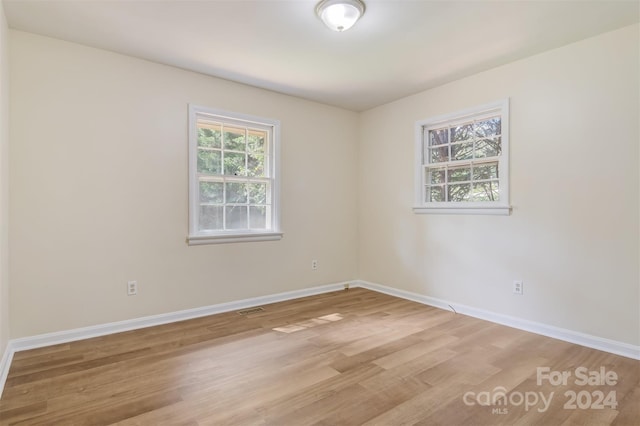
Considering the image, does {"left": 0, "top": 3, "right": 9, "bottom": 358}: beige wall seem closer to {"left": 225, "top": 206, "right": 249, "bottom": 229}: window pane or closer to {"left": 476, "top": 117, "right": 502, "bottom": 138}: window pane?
{"left": 225, "top": 206, "right": 249, "bottom": 229}: window pane

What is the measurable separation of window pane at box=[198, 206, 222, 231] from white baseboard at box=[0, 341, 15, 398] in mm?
1756

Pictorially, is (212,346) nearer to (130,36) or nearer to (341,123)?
(130,36)

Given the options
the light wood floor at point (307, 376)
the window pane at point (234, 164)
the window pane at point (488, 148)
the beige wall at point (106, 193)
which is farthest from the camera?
the window pane at point (234, 164)

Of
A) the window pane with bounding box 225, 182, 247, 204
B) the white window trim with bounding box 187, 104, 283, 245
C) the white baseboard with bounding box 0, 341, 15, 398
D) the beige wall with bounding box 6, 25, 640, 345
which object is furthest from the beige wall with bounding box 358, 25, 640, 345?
the white baseboard with bounding box 0, 341, 15, 398

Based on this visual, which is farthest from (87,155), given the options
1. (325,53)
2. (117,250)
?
(325,53)

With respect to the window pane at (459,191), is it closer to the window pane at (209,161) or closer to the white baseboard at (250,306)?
the white baseboard at (250,306)

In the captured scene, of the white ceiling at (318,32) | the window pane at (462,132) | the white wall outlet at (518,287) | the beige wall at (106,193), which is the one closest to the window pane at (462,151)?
the window pane at (462,132)

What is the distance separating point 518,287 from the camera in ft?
10.7

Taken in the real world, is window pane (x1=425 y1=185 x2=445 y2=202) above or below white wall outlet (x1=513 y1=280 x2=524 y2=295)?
above

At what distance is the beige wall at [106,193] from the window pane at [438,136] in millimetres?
1930

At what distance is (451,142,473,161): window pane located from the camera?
3.72m

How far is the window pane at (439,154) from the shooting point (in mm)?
3965

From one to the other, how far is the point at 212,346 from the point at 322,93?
3091 millimetres

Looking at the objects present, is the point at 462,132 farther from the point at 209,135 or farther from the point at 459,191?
the point at 209,135
